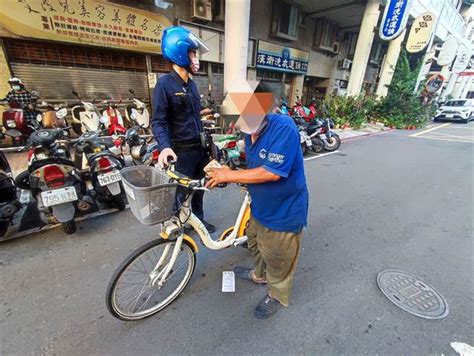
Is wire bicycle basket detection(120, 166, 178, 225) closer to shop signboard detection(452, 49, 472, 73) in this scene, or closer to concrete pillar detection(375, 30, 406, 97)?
concrete pillar detection(375, 30, 406, 97)

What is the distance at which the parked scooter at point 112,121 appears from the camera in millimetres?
5232

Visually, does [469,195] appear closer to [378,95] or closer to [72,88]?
[72,88]

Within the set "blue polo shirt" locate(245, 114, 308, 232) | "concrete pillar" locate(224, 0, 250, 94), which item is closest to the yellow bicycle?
"blue polo shirt" locate(245, 114, 308, 232)

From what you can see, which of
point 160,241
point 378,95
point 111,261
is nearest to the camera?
point 160,241

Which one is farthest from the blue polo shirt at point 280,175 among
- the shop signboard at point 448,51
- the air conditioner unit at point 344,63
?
the shop signboard at point 448,51

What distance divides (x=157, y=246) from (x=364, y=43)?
13016mm

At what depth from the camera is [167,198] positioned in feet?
4.51

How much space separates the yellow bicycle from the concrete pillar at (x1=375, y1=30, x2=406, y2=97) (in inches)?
592

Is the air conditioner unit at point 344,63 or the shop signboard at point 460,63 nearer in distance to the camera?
the air conditioner unit at point 344,63

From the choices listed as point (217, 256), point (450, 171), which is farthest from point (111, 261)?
point (450, 171)

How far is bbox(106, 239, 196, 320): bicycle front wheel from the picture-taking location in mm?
1584

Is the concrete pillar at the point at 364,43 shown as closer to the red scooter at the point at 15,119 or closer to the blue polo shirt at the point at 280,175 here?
the blue polo shirt at the point at 280,175

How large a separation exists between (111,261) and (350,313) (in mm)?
2305

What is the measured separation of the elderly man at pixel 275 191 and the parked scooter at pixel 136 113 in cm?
547
